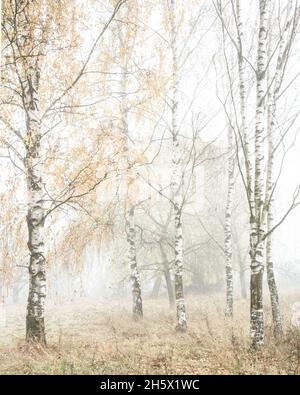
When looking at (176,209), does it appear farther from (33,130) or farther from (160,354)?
(33,130)

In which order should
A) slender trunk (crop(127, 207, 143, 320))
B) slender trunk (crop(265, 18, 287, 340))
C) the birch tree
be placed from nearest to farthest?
the birch tree → slender trunk (crop(265, 18, 287, 340)) → slender trunk (crop(127, 207, 143, 320))

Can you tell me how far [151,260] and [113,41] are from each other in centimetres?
965

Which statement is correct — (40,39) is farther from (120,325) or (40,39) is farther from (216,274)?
(216,274)

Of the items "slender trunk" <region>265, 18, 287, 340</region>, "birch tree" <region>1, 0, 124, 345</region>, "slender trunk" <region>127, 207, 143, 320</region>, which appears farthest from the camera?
"slender trunk" <region>127, 207, 143, 320</region>

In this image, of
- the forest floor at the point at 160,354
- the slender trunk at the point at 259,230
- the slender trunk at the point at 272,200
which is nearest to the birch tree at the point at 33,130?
the forest floor at the point at 160,354

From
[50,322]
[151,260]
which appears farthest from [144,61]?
[151,260]

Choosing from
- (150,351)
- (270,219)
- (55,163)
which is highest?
(55,163)

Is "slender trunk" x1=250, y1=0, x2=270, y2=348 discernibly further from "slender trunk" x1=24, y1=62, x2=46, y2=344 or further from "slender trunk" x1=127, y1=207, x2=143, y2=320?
"slender trunk" x1=127, y1=207, x2=143, y2=320

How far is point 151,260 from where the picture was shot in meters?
19.0

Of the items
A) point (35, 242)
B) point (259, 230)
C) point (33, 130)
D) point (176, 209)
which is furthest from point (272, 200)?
point (33, 130)

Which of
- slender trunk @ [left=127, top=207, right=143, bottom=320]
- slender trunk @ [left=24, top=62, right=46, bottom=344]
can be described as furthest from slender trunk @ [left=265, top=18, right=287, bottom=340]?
slender trunk @ [left=127, top=207, right=143, bottom=320]

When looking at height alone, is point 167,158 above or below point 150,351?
above

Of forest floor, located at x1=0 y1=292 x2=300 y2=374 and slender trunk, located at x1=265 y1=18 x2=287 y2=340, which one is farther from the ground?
slender trunk, located at x1=265 y1=18 x2=287 y2=340

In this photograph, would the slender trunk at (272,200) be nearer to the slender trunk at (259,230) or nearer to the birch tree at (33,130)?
the slender trunk at (259,230)
